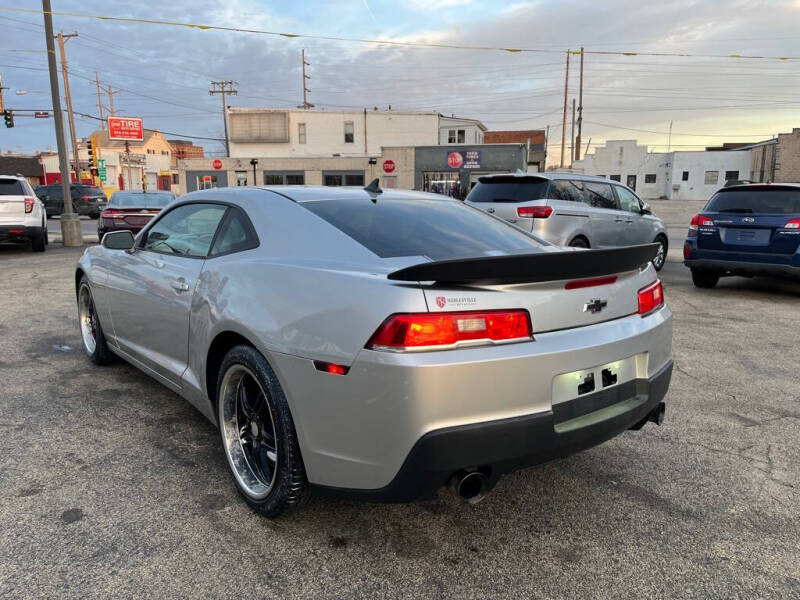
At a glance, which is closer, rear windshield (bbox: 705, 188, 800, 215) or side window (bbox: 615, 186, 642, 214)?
rear windshield (bbox: 705, 188, 800, 215)

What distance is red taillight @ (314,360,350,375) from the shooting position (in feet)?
6.93

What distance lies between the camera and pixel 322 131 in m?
46.5

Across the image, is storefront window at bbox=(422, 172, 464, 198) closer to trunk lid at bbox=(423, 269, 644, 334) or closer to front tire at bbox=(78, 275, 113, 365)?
front tire at bbox=(78, 275, 113, 365)

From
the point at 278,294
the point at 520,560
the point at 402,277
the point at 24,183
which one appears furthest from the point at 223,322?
the point at 24,183

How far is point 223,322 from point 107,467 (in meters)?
1.14

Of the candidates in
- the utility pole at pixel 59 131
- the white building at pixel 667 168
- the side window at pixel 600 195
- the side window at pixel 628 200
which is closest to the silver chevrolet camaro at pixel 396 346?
the side window at pixel 600 195

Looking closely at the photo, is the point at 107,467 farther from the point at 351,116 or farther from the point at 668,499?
the point at 351,116

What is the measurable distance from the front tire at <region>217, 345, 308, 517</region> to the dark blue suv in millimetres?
7507

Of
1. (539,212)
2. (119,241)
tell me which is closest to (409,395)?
(119,241)

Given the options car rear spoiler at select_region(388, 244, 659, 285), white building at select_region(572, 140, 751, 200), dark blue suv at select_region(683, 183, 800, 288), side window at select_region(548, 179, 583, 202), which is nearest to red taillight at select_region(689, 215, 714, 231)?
dark blue suv at select_region(683, 183, 800, 288)

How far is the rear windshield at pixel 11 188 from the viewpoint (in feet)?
41.1

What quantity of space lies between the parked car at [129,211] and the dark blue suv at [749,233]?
1141 cm

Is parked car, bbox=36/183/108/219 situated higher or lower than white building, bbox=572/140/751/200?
lower

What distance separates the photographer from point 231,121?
46.5 m
